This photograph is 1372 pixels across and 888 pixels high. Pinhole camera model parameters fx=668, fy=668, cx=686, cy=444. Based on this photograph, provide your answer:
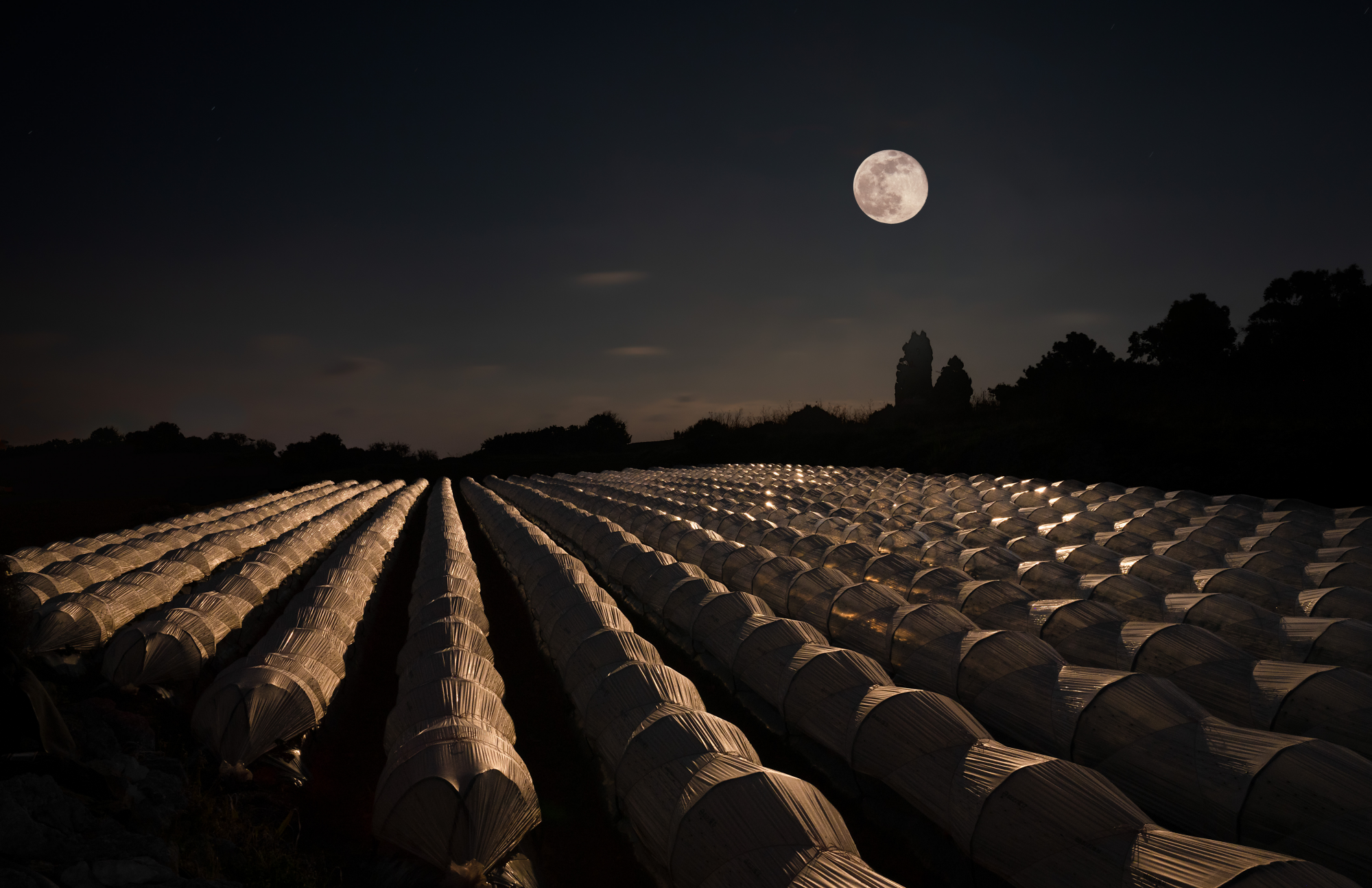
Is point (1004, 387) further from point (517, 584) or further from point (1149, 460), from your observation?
point (517, 584)

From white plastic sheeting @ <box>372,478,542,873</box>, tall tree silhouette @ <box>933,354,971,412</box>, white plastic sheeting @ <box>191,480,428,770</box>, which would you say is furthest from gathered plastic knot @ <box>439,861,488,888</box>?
tall tree silhouette @ <box>933,354,971,412</box>

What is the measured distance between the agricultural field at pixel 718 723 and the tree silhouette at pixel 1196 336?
2312 inches

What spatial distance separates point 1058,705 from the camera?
46.0 ft

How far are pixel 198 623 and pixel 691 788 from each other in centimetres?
1737

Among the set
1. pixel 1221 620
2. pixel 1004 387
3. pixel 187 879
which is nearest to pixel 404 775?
A: pixel 187 879

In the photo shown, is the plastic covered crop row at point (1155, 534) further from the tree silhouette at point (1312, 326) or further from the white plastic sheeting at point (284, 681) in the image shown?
the tree silhouette at point (1312, 326)

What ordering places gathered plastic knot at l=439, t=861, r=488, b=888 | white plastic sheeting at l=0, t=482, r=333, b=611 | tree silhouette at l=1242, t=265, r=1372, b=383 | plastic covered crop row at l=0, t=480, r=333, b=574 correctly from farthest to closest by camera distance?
tree silhouette at l=1242, t=265, r=1372, b=383 → plastic covered crop row at l=0, t=480, r=333, b=574 → white plastic sheeting at l=0, t=482, r=333, b=611 → gathered plastic knot at l=439, t=861, r=488, b=888

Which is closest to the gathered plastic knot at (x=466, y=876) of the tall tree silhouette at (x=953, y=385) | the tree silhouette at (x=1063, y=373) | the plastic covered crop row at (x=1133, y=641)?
the plastic covered crop row at (x=1133, y=641)

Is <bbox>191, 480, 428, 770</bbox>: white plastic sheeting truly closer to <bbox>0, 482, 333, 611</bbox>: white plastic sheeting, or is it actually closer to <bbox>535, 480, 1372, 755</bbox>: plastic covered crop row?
<bbox>0, 482, 333, 611</bbox>: white plastic sheeting

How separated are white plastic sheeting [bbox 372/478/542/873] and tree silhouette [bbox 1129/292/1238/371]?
87792 mm

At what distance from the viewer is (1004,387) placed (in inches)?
4203

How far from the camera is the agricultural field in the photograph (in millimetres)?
9961

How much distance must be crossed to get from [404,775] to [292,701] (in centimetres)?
606

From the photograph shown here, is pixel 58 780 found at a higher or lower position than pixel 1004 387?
lower
